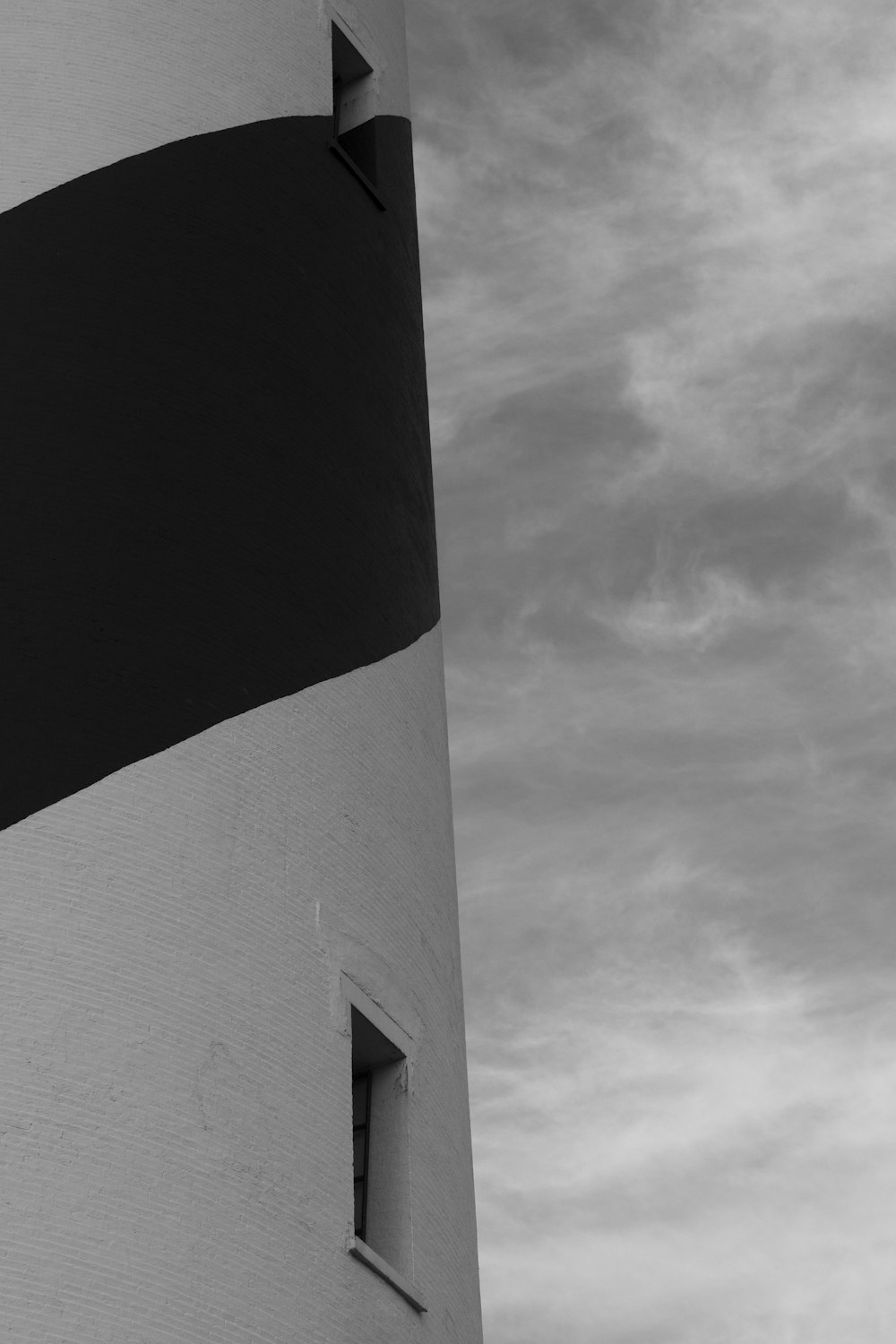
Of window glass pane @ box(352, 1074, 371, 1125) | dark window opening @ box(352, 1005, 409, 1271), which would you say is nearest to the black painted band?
dark window opening @ box(352, 1005, 409, 1271)

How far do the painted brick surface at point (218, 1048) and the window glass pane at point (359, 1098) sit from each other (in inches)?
8.9

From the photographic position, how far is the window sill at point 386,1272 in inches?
305

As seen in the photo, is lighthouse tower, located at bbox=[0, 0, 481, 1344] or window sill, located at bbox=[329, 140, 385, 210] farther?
window sill, located at bbox=[329, 140, 385, 210]

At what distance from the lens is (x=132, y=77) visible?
989cm

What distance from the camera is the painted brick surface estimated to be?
673cm

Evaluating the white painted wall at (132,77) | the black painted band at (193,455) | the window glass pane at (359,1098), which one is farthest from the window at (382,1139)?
the white painted wall at (132,77)

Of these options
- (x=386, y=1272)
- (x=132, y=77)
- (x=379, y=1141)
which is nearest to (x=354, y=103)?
(x=132, y=77)

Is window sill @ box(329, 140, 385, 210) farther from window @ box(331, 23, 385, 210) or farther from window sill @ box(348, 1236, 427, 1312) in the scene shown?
window sill @ box(348, 1236, 427, 1312)

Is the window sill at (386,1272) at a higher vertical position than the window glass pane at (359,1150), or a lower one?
lower

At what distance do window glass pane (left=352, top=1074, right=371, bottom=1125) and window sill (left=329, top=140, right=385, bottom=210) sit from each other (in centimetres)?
496

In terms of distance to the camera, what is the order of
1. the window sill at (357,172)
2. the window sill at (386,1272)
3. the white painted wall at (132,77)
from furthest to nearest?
1. the window sill at (357,172)
2. the white painted wall at (132,77)
3. the window sill at (386,1272)

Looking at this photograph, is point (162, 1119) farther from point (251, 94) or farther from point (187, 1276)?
point (251, 94)

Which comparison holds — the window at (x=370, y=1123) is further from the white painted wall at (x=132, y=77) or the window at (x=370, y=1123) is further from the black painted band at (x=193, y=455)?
the white painted wall at (x=132, y=77)

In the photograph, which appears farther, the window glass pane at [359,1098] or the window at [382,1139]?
the window glass pane at [359,1098]
